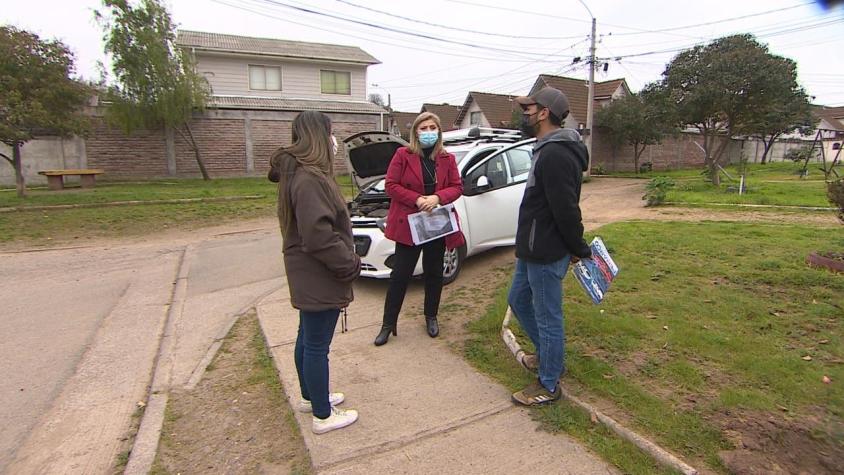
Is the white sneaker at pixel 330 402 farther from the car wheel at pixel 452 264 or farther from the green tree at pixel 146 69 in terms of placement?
the green tree at pixel 146 69

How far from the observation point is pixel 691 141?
33.7m

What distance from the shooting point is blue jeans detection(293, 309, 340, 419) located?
2.65 metres

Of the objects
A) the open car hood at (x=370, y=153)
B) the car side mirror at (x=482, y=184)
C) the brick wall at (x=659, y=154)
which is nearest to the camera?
the car side mirror at (x=482, y=184)

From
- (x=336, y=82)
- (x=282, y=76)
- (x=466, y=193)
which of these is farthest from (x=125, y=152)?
(x=466, y=193)

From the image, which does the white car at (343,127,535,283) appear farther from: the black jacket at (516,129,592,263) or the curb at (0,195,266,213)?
the curb at (0,195,266,213)

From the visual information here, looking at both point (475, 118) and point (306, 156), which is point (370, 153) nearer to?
point (306, 156)

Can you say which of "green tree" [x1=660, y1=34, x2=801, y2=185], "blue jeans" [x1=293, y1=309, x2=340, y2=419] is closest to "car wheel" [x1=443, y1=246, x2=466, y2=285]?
"blue jeans" [x1=293, y1=309, x2=340, y2=419]

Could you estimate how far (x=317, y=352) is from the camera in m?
2.70

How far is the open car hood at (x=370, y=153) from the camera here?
6.18 m

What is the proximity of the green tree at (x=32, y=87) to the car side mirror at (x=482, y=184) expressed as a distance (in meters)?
10.6

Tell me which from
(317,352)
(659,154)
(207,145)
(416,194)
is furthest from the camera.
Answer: (659,154)

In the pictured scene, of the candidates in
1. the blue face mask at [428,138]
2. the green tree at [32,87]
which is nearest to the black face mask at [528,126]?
the blue face mask at [428,138]

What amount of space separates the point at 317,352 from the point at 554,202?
1.57 m

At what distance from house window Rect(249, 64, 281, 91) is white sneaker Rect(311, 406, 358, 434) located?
22122 mm
